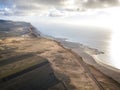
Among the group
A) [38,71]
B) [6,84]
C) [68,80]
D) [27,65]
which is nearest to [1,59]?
[27,65]

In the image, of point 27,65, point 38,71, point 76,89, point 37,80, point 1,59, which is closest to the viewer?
point 76,89

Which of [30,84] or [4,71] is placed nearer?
[30,84]

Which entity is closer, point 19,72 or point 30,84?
point 30,84

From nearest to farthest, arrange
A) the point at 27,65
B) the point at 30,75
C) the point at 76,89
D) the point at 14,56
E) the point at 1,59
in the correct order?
the point at 76,89
the point at 30,75
the point at 27,65
the point at 1,59
the point at 14,56

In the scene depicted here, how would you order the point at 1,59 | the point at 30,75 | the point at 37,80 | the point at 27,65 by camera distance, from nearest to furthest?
the point at 37,80 < the point at 30,75 < the point at 27,65 < the point at 1,59

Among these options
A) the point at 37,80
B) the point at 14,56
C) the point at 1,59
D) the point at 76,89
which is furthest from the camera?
the point at 14,56

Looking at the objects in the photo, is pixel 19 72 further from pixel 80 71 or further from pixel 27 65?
pixel 80 71

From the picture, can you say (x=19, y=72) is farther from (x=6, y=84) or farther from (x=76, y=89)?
(x=76, y=89)

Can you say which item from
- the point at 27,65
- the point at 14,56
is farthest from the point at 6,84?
the point at 14,56
